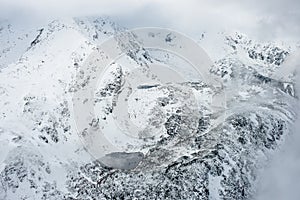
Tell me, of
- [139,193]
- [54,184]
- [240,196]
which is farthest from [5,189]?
[240,196]

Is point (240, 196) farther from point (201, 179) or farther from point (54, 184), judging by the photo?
point (54, 184)

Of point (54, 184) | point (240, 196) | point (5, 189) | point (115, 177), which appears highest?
point (240, 196)

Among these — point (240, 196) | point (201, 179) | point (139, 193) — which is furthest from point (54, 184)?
point (240, 196)

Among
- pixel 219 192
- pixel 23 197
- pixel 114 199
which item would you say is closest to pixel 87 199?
pixel 114 199

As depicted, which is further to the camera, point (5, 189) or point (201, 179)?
point (201, 179)

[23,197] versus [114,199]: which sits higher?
[114,199]

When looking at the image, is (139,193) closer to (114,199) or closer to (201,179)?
(114,199)

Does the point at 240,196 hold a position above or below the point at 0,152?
above

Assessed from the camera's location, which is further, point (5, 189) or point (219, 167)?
point (219, 167)

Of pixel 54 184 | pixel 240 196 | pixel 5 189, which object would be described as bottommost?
pixel 5 189
